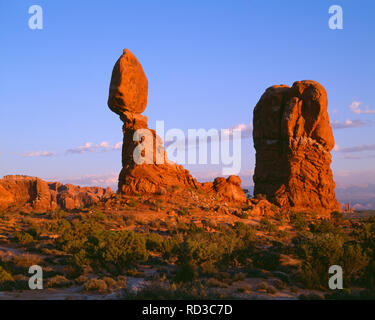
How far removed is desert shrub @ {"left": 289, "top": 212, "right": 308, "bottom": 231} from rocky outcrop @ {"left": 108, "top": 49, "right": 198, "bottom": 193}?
23.8ft

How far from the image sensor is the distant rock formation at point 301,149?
27.5 meters

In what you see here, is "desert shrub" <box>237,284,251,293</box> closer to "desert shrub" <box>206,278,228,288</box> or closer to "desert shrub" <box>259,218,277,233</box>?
"desert shrub" <box>206,278,228,288</box>

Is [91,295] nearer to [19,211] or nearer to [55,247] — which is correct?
[55,247]

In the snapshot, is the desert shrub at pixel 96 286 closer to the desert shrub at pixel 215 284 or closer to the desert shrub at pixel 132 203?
the desert shrub at pixel 215 284

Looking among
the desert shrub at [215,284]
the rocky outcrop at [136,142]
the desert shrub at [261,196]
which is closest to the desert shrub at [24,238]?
the rocky outcrop at [136,142]

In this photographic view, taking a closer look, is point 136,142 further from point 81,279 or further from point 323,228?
point 81,279

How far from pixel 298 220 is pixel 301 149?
6657mm

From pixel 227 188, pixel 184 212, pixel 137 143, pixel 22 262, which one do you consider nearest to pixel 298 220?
pixel 227 188

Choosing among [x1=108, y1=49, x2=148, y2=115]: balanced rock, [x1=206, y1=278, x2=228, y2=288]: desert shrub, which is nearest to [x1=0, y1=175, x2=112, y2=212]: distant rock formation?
[x1=108, y1=49, x2=148, y2=115]: balanced rock

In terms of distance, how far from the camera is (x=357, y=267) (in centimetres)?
1223

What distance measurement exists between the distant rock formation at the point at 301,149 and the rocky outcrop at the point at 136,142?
7.22m

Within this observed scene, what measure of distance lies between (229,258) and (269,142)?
16.9 m

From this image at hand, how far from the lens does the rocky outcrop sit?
24.5 m
